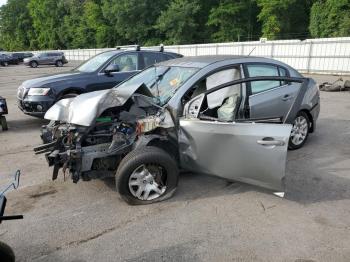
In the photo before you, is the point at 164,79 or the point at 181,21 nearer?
the point at 164,79

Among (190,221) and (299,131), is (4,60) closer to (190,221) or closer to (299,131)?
(299,131)

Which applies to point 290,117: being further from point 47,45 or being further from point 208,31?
point 47,45

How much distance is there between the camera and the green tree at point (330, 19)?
3509 centimetres

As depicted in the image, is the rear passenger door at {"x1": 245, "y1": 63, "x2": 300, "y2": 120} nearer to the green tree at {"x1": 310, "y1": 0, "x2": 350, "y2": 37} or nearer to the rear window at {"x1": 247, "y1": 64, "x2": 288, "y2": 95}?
the rear window at {"x1": 247, "y1": 64, "x2": 288, "y2": 95}

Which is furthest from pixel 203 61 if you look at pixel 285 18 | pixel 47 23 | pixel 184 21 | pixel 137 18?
pixel 47 23

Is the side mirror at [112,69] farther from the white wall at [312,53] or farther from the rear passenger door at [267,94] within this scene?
the white wall at [312,53]

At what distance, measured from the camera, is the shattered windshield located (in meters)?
4.81

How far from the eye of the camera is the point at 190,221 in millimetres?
3859

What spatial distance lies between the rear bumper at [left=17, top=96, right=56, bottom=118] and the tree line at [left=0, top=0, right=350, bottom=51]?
3357cm

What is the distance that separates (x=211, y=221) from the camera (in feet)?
12.7

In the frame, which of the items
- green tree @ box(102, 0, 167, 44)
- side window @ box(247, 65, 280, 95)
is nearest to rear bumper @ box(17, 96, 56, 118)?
side window @ box(247, 65, 280, 95)

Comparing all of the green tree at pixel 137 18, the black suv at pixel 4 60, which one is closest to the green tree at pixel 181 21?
the green tree at pixel 137 18

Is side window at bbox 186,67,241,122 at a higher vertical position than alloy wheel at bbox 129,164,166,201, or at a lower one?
higher

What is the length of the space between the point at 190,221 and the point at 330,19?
3833 cm
